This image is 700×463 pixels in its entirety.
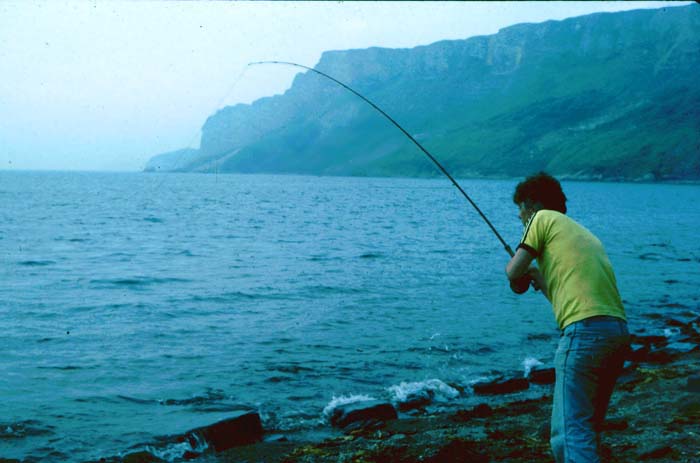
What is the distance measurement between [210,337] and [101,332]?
6.98 feet

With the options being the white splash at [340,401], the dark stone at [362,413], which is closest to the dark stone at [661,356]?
the white splash at [340,401]

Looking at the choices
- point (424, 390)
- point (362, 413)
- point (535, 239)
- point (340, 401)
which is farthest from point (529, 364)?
point (535, 239)

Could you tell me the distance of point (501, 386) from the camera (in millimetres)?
9953

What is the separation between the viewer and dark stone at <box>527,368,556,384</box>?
1034cm

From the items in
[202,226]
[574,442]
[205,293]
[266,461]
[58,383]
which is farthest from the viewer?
[202,226]

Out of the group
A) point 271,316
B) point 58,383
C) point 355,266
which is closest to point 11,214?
point 355,266

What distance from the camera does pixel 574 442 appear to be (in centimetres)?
388

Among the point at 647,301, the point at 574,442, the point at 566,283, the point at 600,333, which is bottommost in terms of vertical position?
the point at 647,301

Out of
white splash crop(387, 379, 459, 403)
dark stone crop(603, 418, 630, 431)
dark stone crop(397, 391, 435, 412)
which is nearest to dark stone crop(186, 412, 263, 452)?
dark stone crop(397, 391, 435, 412)

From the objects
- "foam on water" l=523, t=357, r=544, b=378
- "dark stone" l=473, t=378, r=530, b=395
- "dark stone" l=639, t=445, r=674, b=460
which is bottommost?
"foam on water" l=523, t=357, r=544, b=378

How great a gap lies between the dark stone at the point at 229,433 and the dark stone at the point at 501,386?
353 centimetres

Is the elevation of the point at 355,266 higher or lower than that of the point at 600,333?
lower

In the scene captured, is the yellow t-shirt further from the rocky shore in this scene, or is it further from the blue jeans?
the rocky shore

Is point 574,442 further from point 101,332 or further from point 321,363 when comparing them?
point 101,332
